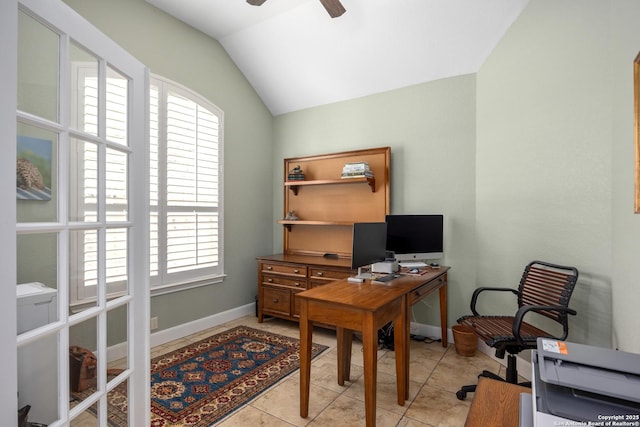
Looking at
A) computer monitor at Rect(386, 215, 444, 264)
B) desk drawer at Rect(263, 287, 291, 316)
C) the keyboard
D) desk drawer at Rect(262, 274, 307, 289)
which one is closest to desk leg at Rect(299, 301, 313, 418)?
the keyboard

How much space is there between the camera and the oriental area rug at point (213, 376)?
6.86 feet

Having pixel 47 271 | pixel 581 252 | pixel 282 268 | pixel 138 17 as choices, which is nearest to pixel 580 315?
pixel 581 252

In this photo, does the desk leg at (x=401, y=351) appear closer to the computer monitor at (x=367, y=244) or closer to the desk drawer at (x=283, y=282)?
the computer monitor at (x=367, y=244)

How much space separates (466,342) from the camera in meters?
3.01

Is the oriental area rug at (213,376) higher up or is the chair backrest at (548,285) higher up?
the chair backrest at (548,285)

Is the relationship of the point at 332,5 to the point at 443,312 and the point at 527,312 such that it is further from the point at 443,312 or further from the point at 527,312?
the point at 443,312

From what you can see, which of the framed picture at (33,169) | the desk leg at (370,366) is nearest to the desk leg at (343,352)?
the desk leg at (370,366)

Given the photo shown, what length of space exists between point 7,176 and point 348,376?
249 cm

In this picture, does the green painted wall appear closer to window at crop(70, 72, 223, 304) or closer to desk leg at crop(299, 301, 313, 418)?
window at crop(70, 72, 223, 304)

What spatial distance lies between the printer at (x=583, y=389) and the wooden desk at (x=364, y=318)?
110 centimetres

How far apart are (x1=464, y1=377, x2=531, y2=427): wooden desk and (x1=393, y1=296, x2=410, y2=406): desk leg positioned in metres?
1.17

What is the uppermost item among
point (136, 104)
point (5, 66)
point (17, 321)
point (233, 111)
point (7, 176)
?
point (233, 111)

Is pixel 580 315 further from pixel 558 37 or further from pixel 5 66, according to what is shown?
pixel 5 66

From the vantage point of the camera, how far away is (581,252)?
2289 mm
